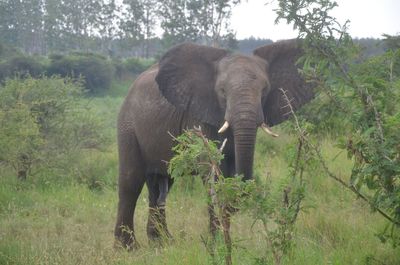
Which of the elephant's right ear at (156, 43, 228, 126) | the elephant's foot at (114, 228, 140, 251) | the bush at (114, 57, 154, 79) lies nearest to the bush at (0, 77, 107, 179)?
the elephant's foot at (114, 228, 140, 251)

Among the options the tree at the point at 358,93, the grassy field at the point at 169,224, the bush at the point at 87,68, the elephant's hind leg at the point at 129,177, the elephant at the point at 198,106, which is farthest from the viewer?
the bush at the point at 87,68

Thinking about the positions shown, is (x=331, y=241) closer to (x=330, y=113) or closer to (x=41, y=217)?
(x=330, y=113)

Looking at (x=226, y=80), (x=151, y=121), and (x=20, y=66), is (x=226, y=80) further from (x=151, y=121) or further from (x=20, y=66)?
(x=20, y=66)

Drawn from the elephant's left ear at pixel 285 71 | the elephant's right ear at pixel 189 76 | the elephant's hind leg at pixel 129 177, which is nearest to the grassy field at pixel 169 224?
the elephant's hind leg at pixel 129 177

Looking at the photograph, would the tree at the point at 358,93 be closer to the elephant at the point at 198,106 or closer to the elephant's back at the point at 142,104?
the elephant at the point at 198,106

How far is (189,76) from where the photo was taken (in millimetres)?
5590

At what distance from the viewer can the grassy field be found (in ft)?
13.0

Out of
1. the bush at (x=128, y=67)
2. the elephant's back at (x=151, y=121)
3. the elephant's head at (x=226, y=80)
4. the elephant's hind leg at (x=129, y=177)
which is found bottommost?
the bush at (x=128, y=67)

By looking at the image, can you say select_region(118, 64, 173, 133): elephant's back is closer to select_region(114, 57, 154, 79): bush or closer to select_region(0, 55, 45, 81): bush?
select_region(0, 55, 45, 81): bush

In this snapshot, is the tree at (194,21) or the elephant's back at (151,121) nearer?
the elephant's back at (151,121)

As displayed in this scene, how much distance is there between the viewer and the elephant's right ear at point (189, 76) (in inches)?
216

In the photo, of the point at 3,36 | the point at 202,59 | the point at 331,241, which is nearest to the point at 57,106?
the point at 202,59

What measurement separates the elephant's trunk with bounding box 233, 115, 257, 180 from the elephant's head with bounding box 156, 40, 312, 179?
0.27 m

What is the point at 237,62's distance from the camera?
518 centimetres
